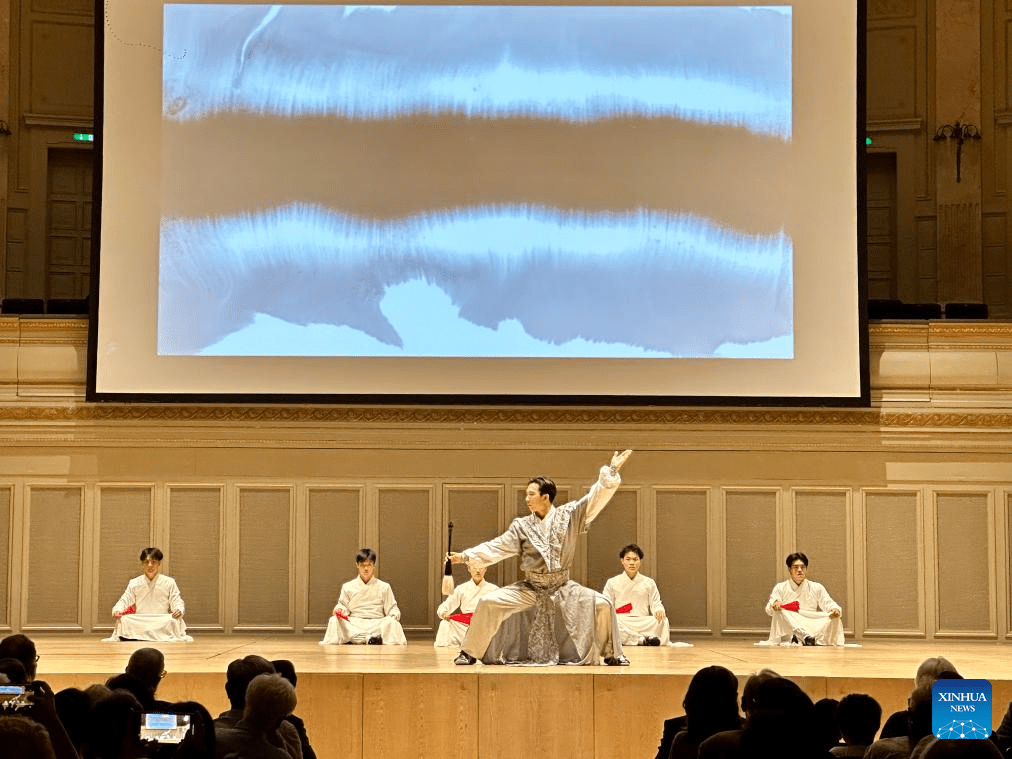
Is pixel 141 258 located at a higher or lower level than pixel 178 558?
higher

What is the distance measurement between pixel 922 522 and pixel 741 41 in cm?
446

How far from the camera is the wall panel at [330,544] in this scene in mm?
11945

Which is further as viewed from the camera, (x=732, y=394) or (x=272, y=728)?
(x=732, y=394)

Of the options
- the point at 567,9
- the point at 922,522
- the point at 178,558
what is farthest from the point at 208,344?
the point at 922,522

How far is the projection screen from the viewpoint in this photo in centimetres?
1168

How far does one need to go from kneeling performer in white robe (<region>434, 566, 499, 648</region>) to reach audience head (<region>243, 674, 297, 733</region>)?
6411mm

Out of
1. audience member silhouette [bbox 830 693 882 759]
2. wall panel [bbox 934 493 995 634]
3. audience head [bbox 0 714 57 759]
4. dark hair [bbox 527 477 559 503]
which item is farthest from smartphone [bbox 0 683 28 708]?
wall panel [bbox 934 493 995 634]

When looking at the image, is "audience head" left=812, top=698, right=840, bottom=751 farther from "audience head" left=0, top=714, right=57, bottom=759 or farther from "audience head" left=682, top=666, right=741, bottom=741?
"audience head" left=0, top=714, right=57, bottom=759

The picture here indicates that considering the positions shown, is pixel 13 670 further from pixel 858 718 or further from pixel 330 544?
pixel 330 544

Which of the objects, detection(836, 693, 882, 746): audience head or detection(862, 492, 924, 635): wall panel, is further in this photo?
detection(862, 492, 924, 635): wall panel

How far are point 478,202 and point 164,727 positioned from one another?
26.8 ft

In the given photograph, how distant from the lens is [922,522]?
11930 millimetres

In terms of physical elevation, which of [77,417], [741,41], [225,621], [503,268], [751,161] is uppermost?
[741,41]

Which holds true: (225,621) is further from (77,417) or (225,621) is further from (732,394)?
(732,394)
